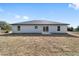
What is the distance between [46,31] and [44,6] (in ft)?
28.5

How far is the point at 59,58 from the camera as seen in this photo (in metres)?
5.88

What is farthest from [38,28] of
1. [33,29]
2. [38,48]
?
[38,48]

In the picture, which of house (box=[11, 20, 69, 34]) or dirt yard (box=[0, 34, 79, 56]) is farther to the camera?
house (box=[11, 20, 69, 34])

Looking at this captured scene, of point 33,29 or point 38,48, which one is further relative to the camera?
point 33,29

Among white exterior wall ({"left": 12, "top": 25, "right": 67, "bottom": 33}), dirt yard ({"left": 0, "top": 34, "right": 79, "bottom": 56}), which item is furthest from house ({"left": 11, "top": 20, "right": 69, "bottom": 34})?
dirt yard ({"left": 0, "top": 34, "right": 79, "bottom": 56})

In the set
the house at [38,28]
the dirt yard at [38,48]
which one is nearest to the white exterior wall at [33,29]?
the house at [38,28]

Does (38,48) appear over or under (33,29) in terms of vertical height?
Result: over

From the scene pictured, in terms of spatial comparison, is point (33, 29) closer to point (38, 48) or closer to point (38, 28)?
point (38, 28)

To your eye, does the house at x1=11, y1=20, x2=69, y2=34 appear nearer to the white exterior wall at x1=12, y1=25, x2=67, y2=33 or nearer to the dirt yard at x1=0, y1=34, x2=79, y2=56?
the white exterior wall at x1=12, y1=25, x2=67, y2=33

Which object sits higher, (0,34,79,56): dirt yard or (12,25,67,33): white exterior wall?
(0,34,79,56): dirt yard

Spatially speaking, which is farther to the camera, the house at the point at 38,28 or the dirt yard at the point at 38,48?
the house at the point at 38,28

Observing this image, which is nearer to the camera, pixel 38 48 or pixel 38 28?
pixel 38 48

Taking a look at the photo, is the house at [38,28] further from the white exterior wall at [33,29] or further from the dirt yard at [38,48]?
the dirt yard at [38,48]

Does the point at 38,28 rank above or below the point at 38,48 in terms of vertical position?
below
